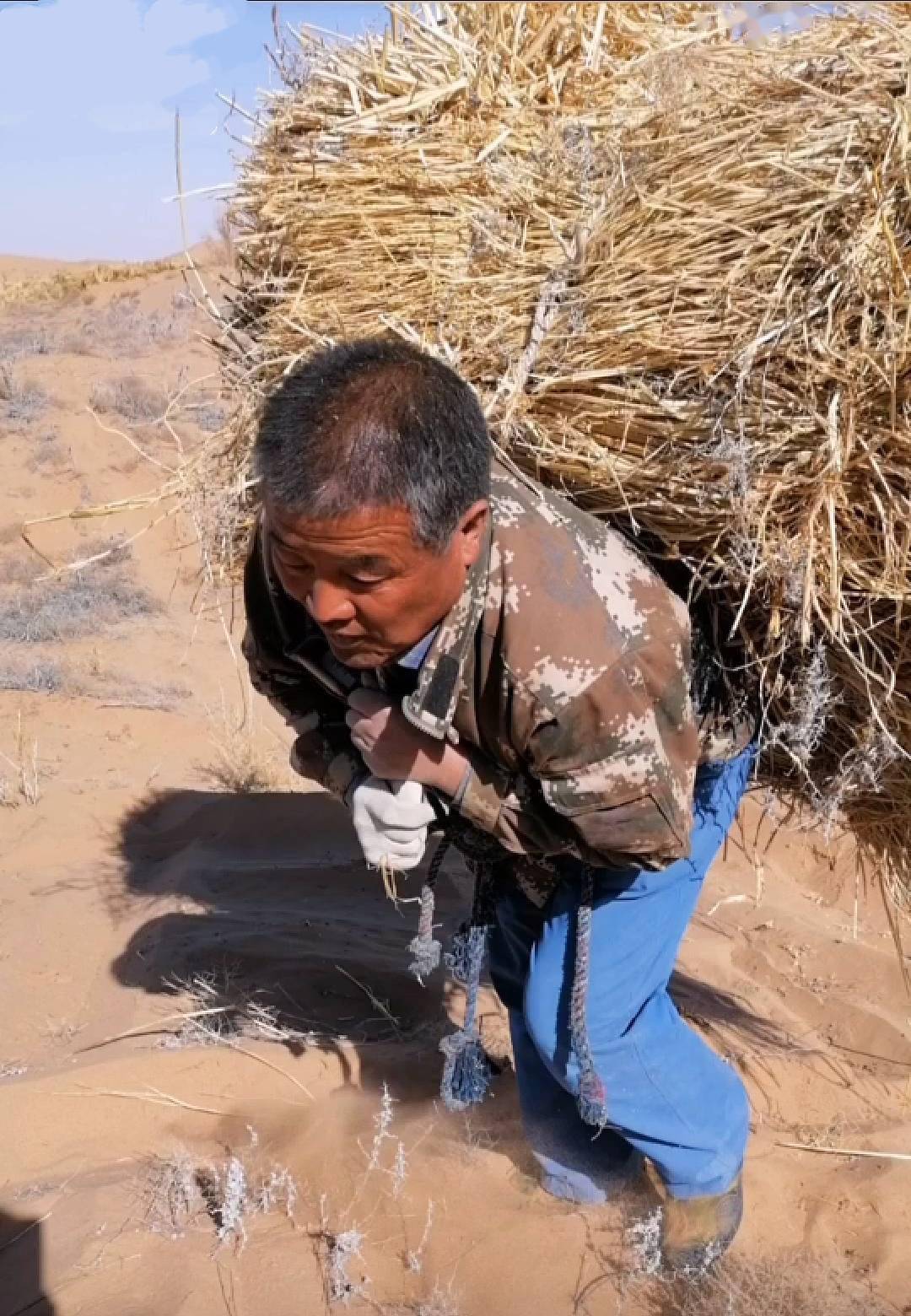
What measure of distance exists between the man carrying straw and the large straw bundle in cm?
18

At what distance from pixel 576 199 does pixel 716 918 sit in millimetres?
2709

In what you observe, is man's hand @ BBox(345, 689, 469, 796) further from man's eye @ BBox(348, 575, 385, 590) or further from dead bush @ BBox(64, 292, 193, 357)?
dead bush @ BBox(64, 292, 193, 357)

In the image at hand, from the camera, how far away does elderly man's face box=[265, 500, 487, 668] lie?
1.56 meters

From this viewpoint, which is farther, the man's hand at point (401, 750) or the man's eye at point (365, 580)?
the man's hand at point (401, 750)

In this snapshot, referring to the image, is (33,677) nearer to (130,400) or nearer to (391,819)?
(391,819)

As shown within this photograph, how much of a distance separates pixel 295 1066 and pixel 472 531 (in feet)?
5.93

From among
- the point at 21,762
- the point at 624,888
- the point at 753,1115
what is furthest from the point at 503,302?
the point at 21,762

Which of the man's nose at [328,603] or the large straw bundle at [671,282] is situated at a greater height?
the large straw bundle at [671,282]

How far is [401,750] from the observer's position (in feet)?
6.36

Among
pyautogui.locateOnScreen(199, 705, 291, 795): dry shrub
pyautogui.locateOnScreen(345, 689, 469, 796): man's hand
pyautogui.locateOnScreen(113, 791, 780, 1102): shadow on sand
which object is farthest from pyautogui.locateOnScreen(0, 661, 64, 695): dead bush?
pyautogui.locateOnScreen(345, 689, 469, 796): man's hand

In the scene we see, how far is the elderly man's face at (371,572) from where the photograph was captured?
61.2 inches

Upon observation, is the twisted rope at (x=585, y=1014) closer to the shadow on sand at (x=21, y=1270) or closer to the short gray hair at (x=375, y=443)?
the short gray hair at (x=375, y=443)

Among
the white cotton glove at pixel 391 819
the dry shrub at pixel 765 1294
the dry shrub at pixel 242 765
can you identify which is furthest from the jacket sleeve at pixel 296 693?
the dry shrub at pixel 242 765

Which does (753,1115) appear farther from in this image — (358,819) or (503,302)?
(503,302)
